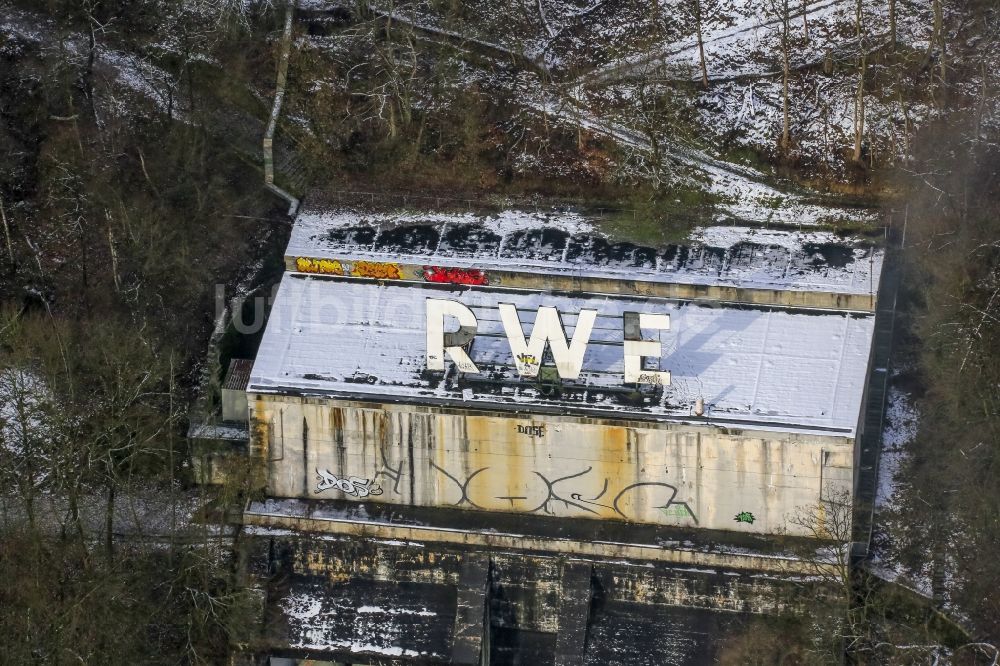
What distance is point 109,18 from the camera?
10088 cm

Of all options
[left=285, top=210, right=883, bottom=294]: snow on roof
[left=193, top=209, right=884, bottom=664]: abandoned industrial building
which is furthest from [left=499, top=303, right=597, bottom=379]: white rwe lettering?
[left=285, top=210, right=883, bottom=294]: snow on roof

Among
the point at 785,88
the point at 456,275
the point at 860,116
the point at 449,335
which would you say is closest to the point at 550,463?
the point at 449,335

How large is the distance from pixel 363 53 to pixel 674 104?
1667 cm

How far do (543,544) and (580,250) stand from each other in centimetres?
1564

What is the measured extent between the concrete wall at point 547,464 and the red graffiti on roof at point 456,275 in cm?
801

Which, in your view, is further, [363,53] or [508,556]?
[363,53]

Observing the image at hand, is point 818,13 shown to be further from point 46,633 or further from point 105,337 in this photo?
point 46,633

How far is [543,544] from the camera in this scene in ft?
264

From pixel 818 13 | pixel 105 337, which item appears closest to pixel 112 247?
pixel 105 337

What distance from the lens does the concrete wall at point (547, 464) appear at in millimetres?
Answer: 79500

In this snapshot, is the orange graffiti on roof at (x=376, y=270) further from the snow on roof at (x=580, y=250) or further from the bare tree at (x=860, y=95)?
the bare tree at (x=860, y=95)

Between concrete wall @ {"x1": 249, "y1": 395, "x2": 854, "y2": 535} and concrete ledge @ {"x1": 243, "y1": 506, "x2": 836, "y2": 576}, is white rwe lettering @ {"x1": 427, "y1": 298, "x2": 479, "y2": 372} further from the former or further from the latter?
concrete ledge @ {"x1": 243, "y1": 506, "x2": 836, "y2": 576}

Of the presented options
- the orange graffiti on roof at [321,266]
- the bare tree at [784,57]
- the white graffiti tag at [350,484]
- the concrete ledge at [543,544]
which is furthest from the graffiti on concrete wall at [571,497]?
the bare tree at [784,57]


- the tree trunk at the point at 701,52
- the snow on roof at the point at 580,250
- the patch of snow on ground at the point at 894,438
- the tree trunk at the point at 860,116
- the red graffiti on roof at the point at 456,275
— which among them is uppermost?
the tree trunk at the point at 701,52
